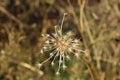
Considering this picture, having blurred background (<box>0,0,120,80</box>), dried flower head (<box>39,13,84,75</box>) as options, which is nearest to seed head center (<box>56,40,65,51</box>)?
dried flower head (<box>39,13,84,75</box>)

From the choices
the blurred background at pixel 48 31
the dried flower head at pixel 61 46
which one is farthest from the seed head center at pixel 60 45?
the blurred background at pixel 48 31

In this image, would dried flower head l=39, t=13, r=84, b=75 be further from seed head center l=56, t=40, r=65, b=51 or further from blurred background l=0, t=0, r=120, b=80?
blurred background l=0, t=0, r=120, b=80

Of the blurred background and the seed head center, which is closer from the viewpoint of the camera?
the seed head center

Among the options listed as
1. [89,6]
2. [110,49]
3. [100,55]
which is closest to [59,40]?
[100,55]

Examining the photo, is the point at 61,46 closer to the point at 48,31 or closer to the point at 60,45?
the point at 60,45

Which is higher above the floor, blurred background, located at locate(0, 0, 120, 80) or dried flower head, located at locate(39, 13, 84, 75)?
blurred background, located at locate(0, 0, 120, 80)

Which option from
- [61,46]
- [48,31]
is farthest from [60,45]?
[48,31]

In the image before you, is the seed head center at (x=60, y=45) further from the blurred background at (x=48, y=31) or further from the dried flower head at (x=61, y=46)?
the blurred background at (x=48, y=31)

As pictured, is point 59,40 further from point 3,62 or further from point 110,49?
point 110,49
